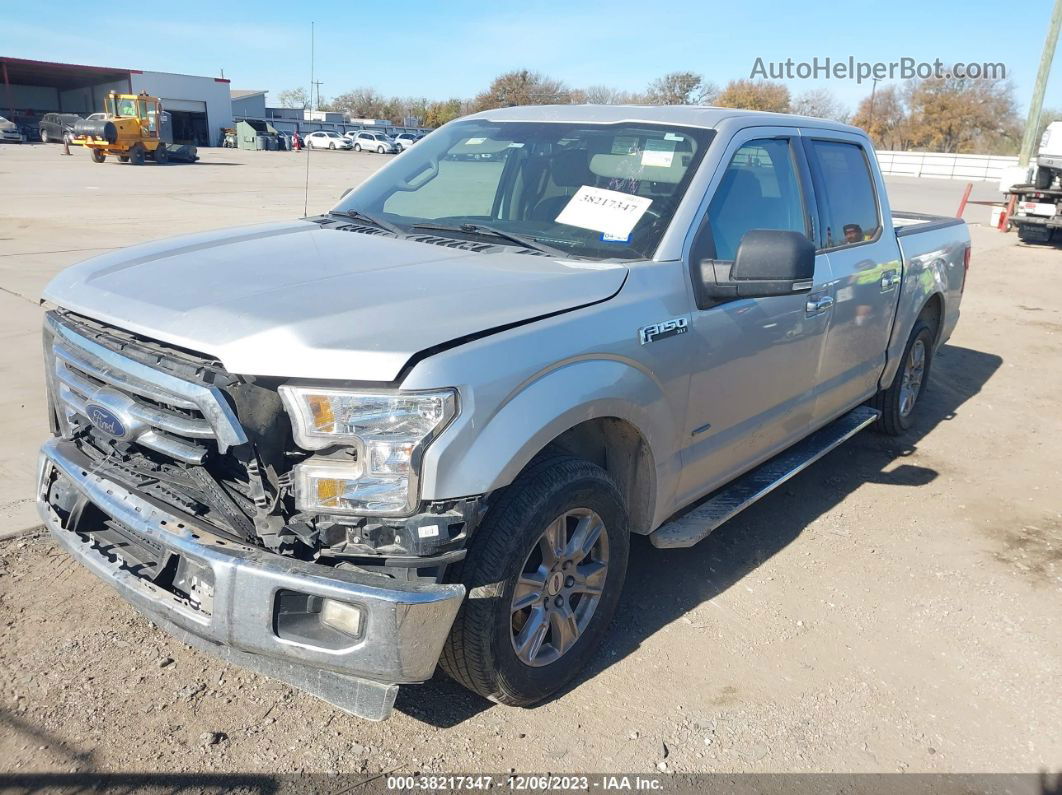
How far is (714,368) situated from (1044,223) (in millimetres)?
16775

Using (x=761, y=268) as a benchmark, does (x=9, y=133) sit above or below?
above

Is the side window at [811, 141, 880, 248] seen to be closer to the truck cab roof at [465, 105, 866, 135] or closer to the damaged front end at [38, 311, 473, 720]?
the truck cab roof at [465, 105, 866, 135]

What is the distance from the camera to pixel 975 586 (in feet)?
12.8

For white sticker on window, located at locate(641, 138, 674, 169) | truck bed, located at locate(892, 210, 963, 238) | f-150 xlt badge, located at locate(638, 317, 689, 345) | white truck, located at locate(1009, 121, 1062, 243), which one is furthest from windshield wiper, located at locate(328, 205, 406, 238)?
white truck, located at locate(1009, 121, 1062, 243)

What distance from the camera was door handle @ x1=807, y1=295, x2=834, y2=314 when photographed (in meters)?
3.84

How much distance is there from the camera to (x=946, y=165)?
5047 cm

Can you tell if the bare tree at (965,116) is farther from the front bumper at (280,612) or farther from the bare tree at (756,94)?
the front bumper at (280,612)

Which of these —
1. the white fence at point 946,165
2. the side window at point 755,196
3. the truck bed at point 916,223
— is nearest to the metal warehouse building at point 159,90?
the white fence at point 946,165

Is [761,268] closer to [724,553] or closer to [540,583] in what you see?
[540,583]

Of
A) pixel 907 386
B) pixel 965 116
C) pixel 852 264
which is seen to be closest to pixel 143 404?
pixel 852 264

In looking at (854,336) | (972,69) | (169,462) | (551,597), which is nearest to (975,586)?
(854,336)

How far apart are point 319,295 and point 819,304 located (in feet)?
7.96

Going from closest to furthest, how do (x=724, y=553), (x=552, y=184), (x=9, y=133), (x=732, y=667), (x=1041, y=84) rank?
(x=732, y=667) → (x=552, y=184) → (x=724, y=553) → (x=1041, y=84) → (x=9, y=133)

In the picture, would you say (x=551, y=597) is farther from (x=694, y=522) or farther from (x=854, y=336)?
(x=854, y=336)
